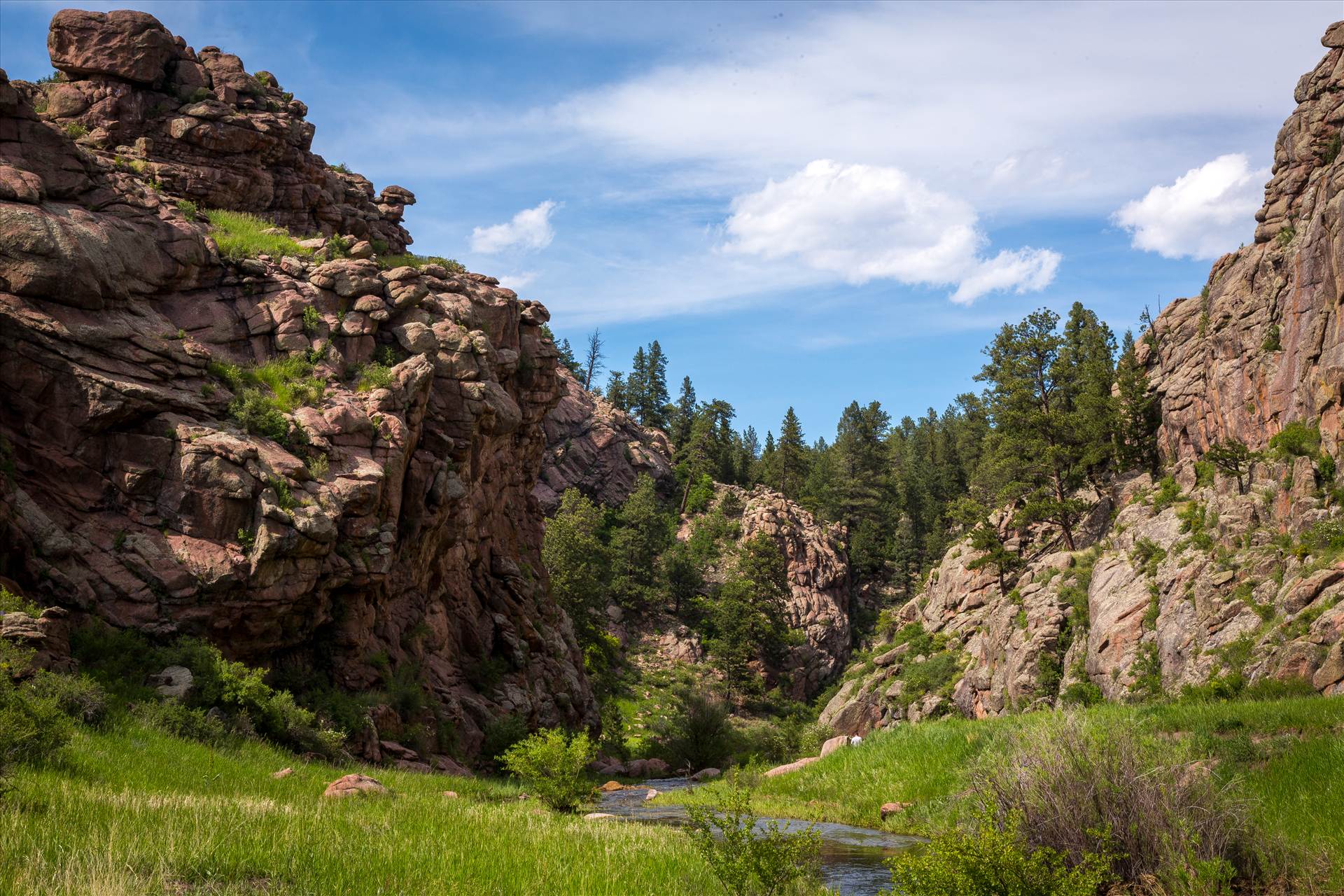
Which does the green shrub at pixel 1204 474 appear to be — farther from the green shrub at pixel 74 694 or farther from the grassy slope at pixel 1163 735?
the green shrub at pixel 74 694

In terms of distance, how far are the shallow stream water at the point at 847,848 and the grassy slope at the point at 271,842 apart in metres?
2.29

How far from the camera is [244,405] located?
1062 inches

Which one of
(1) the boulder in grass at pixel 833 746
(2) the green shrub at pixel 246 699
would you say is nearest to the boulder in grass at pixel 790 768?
(1) the boulder in grass at pixel 833 746

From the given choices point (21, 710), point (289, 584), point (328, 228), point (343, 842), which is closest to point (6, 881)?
point (343, 842)

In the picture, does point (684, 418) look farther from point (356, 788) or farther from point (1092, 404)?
point (356, 788)

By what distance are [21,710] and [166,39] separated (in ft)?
116

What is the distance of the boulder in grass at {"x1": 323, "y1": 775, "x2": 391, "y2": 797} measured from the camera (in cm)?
1510

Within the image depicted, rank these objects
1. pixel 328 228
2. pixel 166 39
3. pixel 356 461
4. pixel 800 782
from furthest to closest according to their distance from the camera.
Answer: pixel 328 228
pixel 166 39
pixel 356 461
pixel 800 782

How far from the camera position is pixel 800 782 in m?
23.6

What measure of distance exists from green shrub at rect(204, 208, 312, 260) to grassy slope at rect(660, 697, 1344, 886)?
25.8m

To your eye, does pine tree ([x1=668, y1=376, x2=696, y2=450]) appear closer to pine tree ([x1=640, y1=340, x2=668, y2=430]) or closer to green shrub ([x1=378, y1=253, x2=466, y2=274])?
pine tree ([x1=640, y1=340, x2=668, y2=430])

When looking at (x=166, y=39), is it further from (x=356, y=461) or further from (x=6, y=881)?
(x=6, y=881)

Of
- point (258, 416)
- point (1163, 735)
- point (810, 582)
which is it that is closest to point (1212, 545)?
point (1163, 735)

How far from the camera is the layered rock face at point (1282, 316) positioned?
32.2 m
